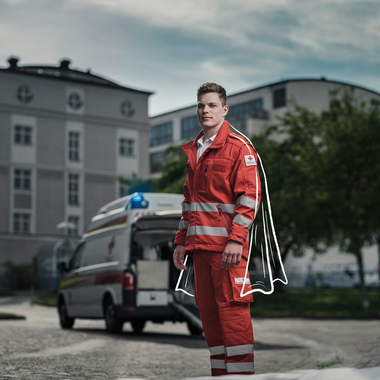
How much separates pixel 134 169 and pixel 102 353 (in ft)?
163

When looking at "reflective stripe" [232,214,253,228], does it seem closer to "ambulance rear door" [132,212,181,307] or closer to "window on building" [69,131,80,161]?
"ambulance rear door" [132,212,181,307]

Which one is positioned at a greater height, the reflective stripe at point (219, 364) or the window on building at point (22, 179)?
the window on building at point (22, 179)

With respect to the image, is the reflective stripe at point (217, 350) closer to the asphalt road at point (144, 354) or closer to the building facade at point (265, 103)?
the asphalt road at point (144, 354)

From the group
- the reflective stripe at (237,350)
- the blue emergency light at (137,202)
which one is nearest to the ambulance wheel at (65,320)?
the blue emergency light at (137,202)

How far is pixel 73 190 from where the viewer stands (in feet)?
185

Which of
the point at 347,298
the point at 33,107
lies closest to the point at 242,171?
the point at 347,298

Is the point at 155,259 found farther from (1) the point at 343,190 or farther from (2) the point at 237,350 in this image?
(1) the point at 343,190

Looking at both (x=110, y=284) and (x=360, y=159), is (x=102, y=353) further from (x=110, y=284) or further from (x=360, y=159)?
(x=360, y=159)

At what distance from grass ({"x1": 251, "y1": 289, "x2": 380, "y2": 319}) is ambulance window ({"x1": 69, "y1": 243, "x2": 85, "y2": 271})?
5296 mm

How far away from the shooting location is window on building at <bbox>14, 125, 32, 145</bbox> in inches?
2103

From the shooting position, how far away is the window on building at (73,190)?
56.2m

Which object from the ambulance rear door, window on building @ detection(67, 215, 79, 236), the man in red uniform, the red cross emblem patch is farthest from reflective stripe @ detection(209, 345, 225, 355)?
window on building @ detection(67, 215, 79, 236)

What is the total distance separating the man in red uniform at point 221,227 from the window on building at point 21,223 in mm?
49578

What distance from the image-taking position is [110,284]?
45.9 feet
